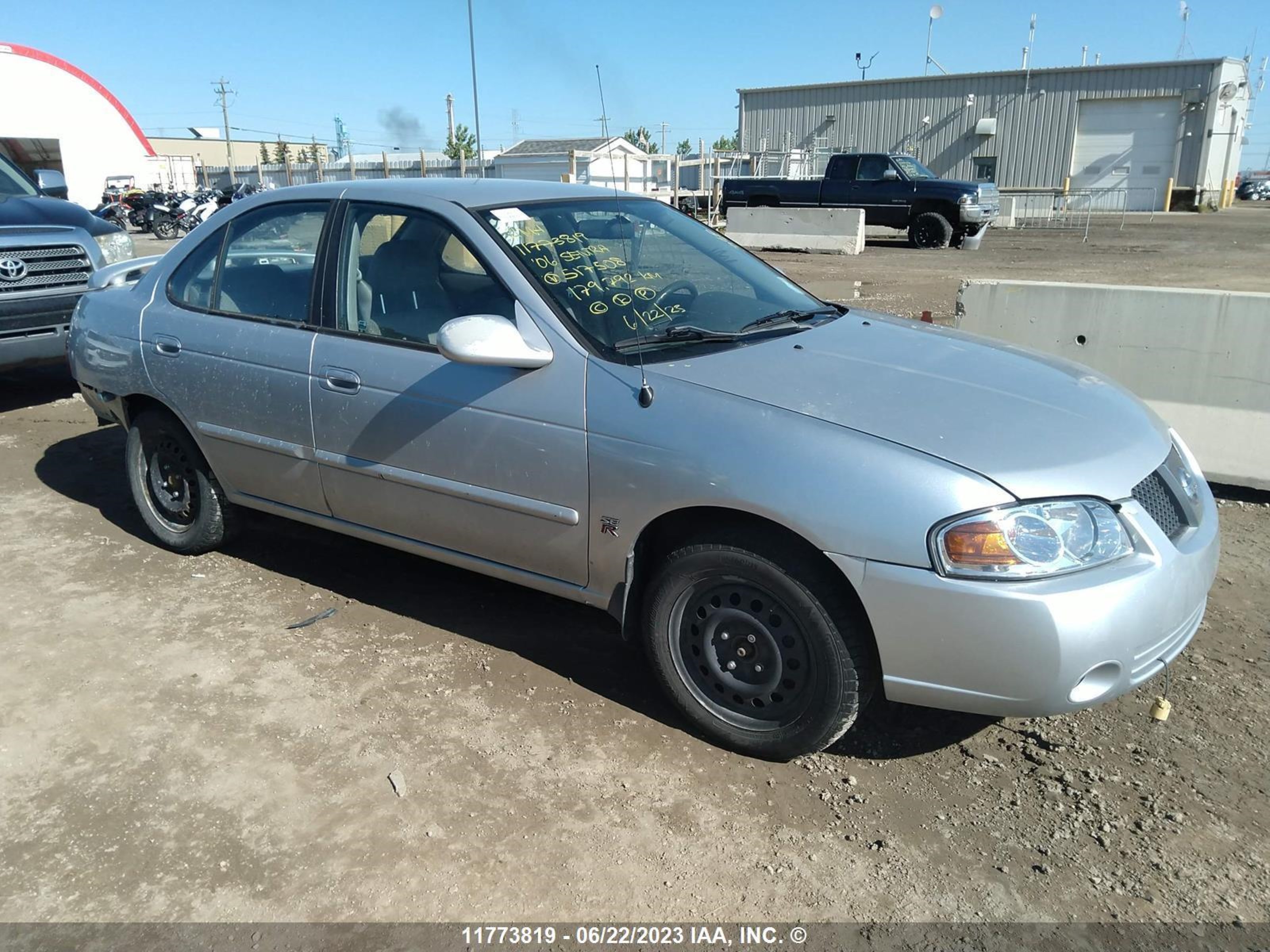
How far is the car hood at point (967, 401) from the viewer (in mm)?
2701

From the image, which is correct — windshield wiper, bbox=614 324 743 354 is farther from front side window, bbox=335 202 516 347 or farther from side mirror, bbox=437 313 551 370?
front side window, bbox=335 202 516 347

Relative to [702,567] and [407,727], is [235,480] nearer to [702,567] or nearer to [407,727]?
[407,727]

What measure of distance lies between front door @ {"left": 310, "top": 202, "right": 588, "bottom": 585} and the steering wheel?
19.9 inches

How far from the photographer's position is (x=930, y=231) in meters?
22.5

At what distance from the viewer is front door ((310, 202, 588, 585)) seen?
128 inches

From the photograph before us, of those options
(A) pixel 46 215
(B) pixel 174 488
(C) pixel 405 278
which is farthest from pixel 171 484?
(A) pixel 46 215

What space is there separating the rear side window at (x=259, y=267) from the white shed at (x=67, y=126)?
3756 centimetres

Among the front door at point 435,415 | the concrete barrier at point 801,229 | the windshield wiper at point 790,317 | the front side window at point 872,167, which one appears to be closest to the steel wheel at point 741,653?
the front door at point 435,415

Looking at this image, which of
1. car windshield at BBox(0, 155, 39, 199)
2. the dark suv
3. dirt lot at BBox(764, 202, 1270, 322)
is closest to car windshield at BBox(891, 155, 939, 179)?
dirt lot at BBox(764, 202, 1270, 322)

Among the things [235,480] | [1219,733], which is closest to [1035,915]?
[1219,733]

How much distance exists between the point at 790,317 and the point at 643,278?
60 cm

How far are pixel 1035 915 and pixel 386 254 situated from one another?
10.4ft

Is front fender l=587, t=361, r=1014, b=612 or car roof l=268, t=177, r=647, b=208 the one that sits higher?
car roof l=268, t=177, r=647, b=208

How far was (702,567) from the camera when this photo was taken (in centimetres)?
299
